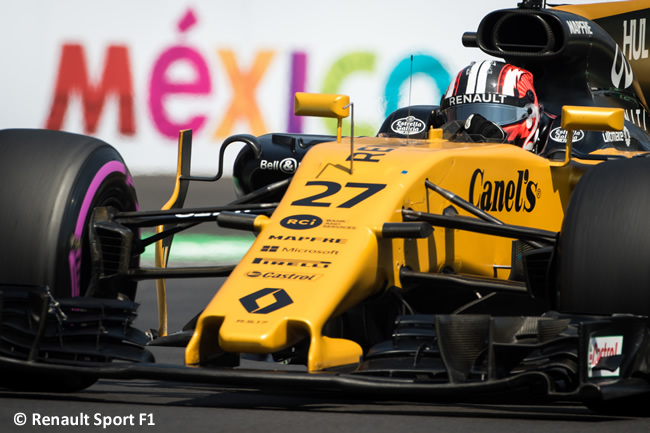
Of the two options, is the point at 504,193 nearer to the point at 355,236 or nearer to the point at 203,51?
the point at 355,236

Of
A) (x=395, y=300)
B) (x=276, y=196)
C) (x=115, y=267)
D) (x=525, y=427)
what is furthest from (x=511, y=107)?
(x=525, y=427)

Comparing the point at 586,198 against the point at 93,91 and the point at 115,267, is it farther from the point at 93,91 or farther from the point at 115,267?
the point at 93,91

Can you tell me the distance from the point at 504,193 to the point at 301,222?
135 centimetres

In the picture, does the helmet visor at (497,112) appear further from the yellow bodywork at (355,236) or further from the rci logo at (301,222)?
the rci logo at (301,222)

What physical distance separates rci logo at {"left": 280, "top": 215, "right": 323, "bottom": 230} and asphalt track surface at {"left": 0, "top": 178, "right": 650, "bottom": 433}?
2.44 ft

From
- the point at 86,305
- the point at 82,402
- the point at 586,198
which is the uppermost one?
the point at 586,198

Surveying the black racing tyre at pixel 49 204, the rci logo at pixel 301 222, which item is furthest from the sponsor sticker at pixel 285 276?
the black racing tyre at pixel 49 204

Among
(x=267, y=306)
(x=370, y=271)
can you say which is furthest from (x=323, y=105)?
(x=267, y=306)

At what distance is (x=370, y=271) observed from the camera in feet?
17.7

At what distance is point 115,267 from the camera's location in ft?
20.0

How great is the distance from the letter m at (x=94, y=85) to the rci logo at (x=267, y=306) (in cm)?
816

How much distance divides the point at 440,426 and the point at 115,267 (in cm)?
207

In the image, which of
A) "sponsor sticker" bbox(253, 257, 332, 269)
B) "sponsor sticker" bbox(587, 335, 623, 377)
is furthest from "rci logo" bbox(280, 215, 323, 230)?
"sponsor sticker" bbox(587, 335, 623, 377)

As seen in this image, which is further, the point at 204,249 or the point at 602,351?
the point at 204,249
